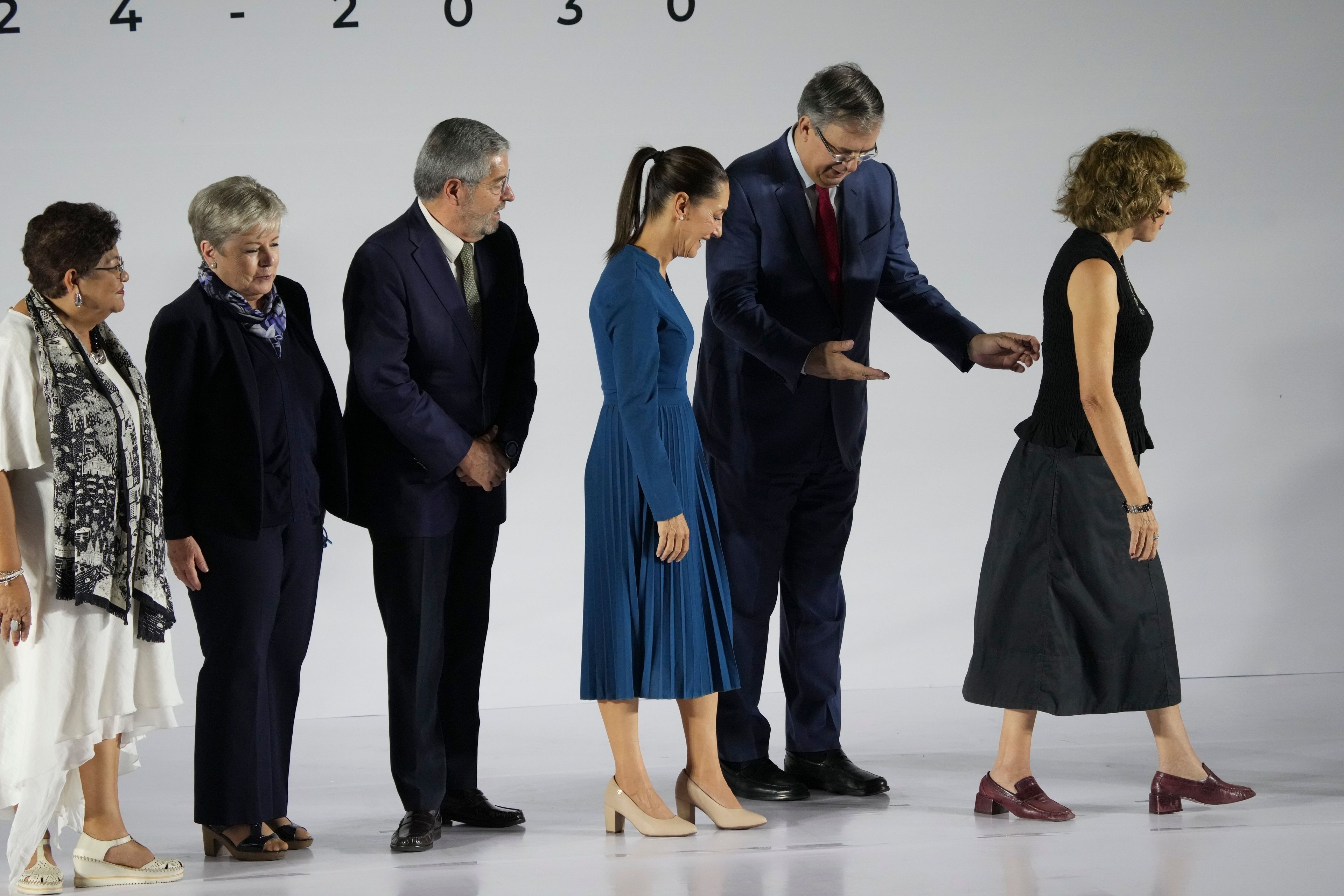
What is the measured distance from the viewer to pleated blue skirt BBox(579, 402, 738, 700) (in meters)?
A: 2.97

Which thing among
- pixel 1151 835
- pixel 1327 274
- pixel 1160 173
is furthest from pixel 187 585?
pixel 1327 274

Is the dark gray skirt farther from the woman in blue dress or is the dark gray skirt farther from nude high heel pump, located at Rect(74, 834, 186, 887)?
nude high heel pump, located at Rect(74, 834, 186, 887)

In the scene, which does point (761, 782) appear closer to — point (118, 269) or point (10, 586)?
point (10, 586)

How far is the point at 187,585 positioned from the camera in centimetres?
287

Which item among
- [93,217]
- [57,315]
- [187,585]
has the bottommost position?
[187,585]

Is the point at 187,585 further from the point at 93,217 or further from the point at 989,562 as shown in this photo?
the point at 989,562

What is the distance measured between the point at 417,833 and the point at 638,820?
0.48m

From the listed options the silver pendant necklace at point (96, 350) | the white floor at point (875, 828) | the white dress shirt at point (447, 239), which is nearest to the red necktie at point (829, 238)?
the white dress shirt at point (447, 239)

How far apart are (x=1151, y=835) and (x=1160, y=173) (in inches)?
56.0

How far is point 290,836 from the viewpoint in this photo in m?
3.07

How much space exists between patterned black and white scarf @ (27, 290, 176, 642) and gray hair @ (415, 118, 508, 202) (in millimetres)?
759

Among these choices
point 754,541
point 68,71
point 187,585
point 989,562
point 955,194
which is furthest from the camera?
point 955,194

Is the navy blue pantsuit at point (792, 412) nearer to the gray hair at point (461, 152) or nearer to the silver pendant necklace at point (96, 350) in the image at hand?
the gray hair at point (461, 152)

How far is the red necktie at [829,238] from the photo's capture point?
11.3 feet
